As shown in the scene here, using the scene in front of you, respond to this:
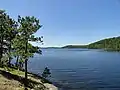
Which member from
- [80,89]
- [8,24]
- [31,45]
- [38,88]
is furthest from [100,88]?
[8,24]

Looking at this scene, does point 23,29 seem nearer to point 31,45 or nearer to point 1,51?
point 31,45

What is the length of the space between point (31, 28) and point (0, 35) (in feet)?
78.6

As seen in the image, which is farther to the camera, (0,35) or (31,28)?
(0,35)

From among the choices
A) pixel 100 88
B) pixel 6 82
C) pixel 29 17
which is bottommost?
pixel 100 88

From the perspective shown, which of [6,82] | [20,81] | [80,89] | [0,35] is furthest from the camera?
[0,35]

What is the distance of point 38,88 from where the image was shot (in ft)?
178

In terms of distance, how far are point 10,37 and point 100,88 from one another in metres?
29.5

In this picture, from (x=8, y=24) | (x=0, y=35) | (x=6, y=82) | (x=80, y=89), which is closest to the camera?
(x=6, y=82)

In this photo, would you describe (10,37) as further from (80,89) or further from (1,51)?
(80,89)

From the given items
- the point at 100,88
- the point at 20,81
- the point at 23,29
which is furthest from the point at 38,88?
the point at 100,88

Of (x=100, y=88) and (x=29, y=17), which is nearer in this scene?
(x=29, y=17)

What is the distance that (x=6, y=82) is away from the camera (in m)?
48.8

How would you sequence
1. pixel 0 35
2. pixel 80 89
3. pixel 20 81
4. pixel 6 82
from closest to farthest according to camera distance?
1. pixel 6 82
2. pixel 20 81
3. pixel 80 89
4. pixel 0 35

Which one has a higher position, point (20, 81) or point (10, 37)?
point (10, 37)
